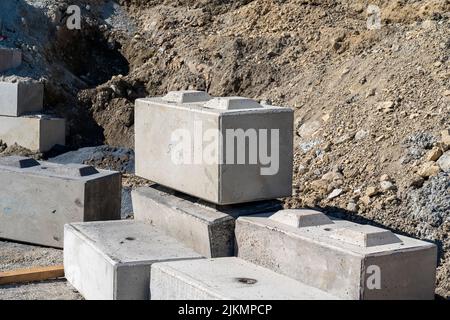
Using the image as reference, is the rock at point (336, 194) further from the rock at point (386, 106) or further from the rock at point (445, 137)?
the rock at point (386, 106)

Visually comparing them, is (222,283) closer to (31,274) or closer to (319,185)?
(31,274)

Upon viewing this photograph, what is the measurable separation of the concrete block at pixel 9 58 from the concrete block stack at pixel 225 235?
5860 millimetres

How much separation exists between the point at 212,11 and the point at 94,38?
2169 mm

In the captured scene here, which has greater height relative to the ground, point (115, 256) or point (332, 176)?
point (332, 176)

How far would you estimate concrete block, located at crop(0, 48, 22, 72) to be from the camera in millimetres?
12594

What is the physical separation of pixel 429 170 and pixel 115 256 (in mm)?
3513

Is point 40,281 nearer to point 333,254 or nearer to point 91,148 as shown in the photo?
point 333,254

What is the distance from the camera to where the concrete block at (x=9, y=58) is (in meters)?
12.6

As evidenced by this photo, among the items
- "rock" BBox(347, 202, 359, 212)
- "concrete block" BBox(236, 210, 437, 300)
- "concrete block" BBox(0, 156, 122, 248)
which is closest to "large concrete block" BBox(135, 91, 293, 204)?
"concrete block" BBox(236, 210, 437, 300)

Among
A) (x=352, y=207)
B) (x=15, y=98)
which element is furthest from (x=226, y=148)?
(x=15, y=98)

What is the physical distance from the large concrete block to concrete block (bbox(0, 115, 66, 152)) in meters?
4.93

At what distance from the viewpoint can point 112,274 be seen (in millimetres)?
5953

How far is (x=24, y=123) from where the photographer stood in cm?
1163
